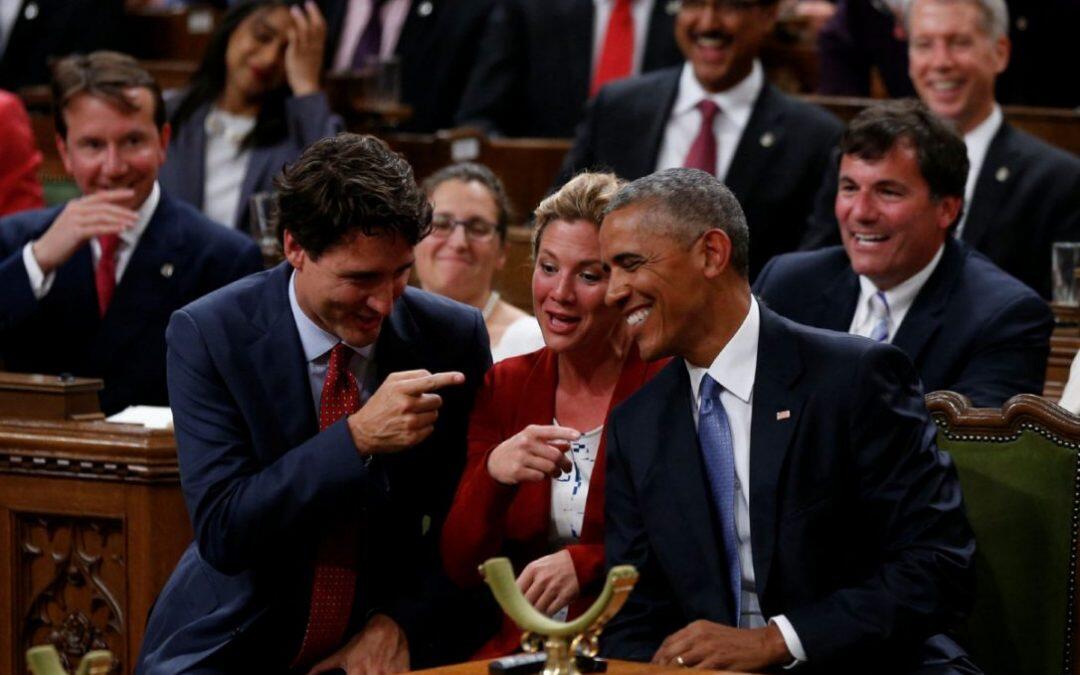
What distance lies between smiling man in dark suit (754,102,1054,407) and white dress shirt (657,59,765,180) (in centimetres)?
114

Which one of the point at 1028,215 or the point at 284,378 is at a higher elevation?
the point at 1028,215

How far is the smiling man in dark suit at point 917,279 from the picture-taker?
3.71 metres

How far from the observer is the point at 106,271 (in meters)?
4.25

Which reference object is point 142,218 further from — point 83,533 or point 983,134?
point 983,134

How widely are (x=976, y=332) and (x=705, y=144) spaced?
1638 mm

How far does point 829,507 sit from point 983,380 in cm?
102

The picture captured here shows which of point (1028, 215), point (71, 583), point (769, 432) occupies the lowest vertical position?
point (71, 583)

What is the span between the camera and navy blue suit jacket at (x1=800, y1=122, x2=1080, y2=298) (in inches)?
183

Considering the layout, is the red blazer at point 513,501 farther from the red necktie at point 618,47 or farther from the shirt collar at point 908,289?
the red necktie at point 618,47

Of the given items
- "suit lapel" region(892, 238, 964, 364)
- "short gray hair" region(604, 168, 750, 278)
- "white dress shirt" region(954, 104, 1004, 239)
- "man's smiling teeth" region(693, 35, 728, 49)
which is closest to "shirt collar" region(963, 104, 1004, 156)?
"white dress shirt" region(954, 104, 1004, 239)

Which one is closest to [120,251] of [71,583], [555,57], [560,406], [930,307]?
[71,583]

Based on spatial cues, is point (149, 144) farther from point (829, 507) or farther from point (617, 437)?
point (829, 507)

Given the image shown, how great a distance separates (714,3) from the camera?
17.2ft

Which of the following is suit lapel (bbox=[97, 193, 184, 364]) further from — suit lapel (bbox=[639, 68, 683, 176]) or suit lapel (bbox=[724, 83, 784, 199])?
suit lapel (bbox=[724, 83, 784, 199])
